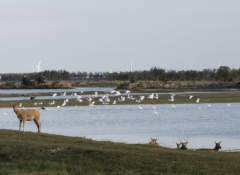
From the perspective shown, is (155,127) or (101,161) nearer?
(101,161)

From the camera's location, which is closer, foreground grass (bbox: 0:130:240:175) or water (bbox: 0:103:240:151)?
foreground grass (bbox: 0:130:240:175)

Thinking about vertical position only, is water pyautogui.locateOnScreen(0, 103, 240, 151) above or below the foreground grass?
below

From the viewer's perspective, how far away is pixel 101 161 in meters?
13.5

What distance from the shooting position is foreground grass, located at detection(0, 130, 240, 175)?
492 inches

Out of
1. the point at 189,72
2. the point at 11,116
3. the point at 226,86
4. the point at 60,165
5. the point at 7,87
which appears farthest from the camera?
the point at 189,72

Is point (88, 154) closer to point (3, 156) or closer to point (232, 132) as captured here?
point (3, 156)

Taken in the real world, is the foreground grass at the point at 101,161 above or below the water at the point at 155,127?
above

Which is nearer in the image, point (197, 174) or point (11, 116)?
point (197, 174)

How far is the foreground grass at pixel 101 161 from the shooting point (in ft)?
41.0

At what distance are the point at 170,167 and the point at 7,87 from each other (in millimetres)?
121663

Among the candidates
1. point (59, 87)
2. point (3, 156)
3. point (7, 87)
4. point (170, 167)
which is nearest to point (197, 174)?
point (170, 167)

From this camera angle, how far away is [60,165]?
1312 cm

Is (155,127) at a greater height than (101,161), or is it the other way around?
(101,161)

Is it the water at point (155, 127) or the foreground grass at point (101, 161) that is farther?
the water at point (155, 127)
